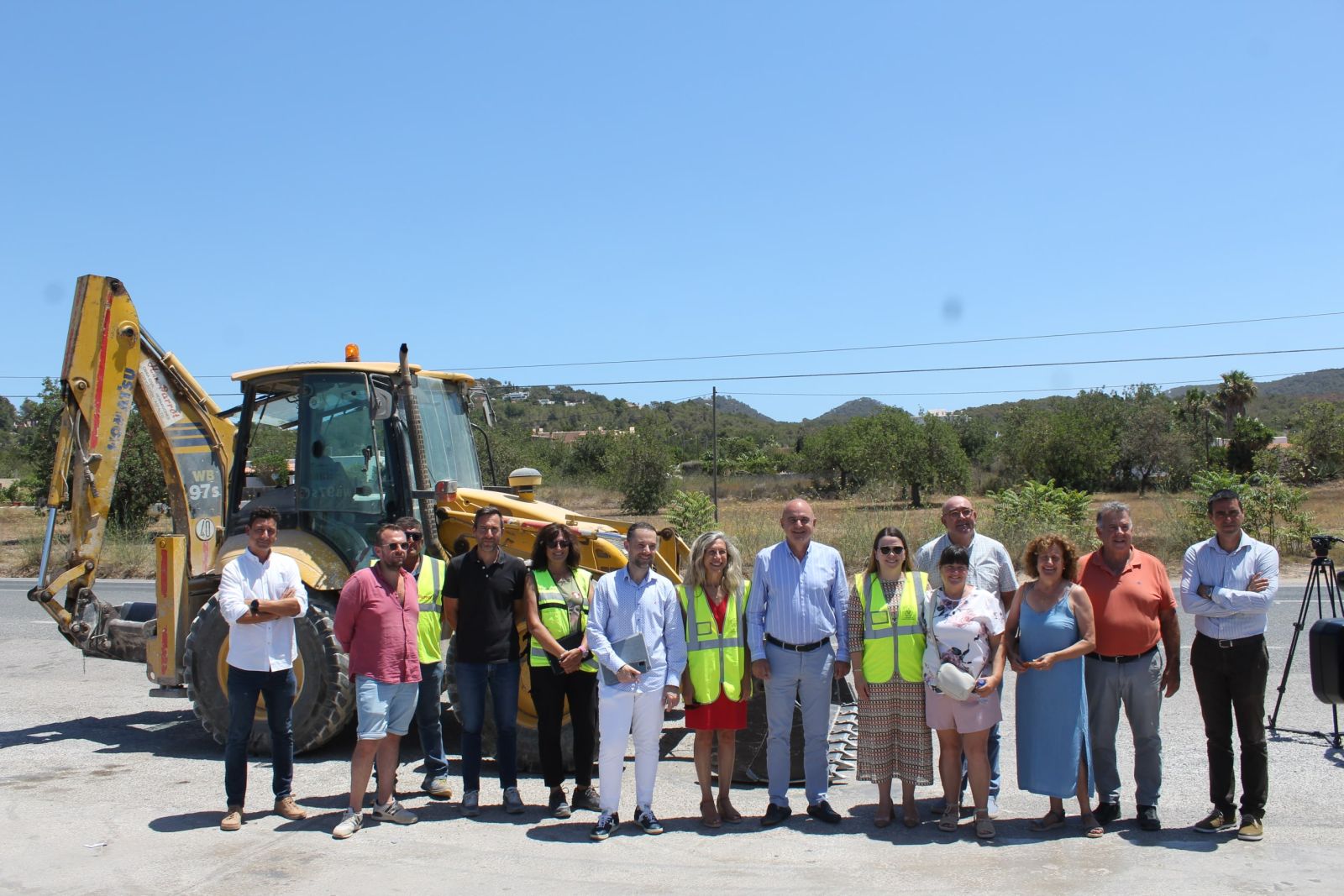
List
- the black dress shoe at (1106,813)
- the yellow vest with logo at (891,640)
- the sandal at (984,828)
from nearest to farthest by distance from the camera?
the sandal at (984,828)
the black dress shoe at (1106,813)
the yellow vest with logo at (891,640)

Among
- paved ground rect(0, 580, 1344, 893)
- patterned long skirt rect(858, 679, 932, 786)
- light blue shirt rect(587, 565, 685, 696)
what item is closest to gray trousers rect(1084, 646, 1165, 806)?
paved ground rect(0, 580, 1344, 893)

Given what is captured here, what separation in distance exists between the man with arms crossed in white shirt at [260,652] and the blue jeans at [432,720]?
2.46 feet

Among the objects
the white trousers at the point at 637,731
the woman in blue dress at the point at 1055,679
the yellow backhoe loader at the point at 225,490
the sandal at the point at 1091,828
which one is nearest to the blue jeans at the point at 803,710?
the white trousers at the point at 637,731

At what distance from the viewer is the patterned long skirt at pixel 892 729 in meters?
5.81

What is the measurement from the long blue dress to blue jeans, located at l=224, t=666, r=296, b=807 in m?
4.02

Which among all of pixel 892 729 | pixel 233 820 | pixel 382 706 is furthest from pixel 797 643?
pixel 233 820

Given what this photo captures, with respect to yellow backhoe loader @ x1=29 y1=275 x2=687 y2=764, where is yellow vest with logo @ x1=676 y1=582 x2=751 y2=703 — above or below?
below

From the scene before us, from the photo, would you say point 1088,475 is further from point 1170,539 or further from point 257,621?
point 257,621

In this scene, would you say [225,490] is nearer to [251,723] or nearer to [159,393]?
[159,393]

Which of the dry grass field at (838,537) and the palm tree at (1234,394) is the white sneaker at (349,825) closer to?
the dry grass field at (838,537)

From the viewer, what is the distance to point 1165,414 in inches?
2434

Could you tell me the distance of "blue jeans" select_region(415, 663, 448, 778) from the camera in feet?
21.0

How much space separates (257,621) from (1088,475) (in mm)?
48913

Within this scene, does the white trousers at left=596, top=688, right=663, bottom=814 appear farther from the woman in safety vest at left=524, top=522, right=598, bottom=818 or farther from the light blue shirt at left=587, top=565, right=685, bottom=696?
the woman in safety vest at left=524, top=522, right=598, bottom=818
